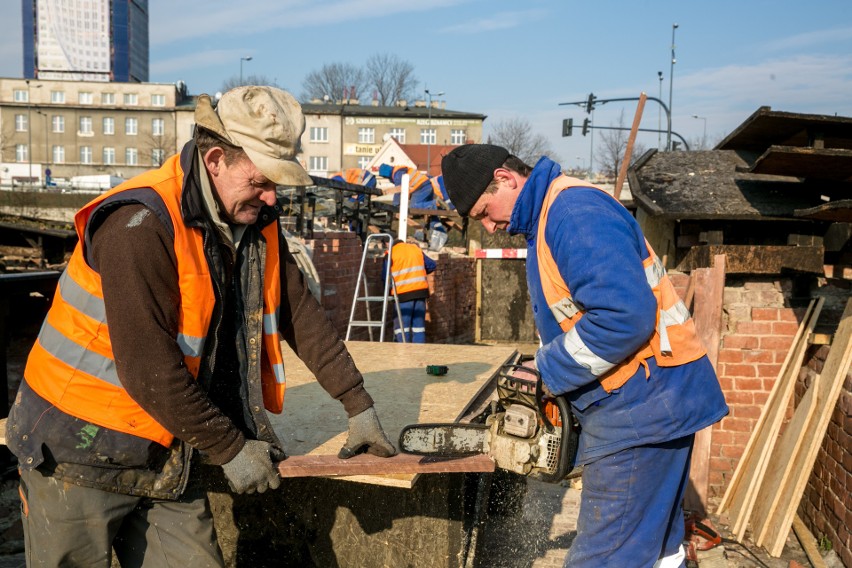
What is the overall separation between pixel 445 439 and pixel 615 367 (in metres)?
0.74

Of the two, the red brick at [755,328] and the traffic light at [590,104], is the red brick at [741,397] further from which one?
the traffic light at [590,104]

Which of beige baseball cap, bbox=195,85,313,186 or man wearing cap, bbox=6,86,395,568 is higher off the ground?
beige baseball cap, bbox=195,85,313,186

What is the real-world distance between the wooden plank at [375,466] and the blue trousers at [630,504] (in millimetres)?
402

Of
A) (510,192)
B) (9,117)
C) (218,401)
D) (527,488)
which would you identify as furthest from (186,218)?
(9,117)

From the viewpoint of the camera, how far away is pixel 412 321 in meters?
10.0

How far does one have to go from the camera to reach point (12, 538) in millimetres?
4312

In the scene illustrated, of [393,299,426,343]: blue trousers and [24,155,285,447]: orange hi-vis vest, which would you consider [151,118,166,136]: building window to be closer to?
[393,299,426,343]: blue trousers

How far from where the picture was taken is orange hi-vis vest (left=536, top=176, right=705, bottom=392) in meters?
2.51

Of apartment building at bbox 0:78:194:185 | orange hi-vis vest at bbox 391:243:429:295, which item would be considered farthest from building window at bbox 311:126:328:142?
orange hi-vis vest at bbox 391:243:429:295

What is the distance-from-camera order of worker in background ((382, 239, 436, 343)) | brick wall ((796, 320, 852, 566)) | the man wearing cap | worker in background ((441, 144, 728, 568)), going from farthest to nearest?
1. worker in background ((382, 239, 436, 343))
2. brick wall ((796, 320, 852, 566))
3. worker in background ((441, 144, 728, 568))
4. the man wearing cap

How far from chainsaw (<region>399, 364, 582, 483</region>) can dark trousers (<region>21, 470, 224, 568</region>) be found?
83 centimetres

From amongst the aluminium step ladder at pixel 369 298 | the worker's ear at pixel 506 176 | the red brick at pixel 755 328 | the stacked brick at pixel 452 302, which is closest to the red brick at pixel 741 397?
the red brick at pixel 755 328

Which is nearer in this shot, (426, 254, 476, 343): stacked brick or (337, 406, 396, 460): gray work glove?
(337, 406, 396, 460): gray work glove

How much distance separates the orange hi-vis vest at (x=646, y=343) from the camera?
8.22 ft
